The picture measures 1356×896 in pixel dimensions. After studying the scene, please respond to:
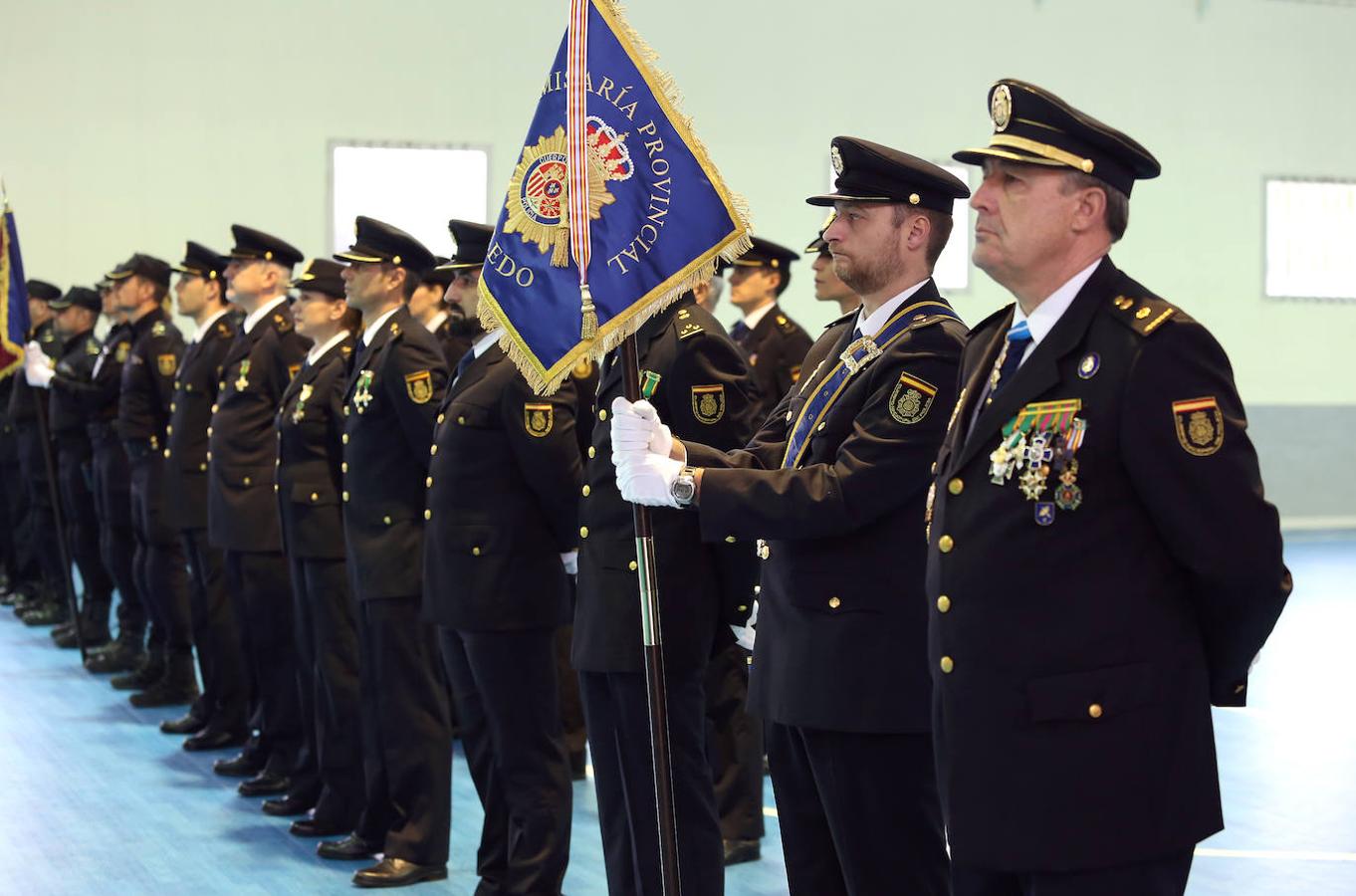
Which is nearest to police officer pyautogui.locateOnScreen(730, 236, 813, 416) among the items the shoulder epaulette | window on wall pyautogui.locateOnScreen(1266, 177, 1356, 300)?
the shoulder epaulette

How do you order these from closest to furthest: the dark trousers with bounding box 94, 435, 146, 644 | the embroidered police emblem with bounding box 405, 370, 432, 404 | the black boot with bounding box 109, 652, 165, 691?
the embroidered police emblem with bounding box 405, 370, 432, 404 → the black boot with bounding box 109, 652, 165, 691 → the dark trousers with bounding box 94, 435, 146, 644

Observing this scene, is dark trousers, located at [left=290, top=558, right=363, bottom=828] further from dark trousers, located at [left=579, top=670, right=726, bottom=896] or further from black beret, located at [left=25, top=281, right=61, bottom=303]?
black beret, located at [left=25, top=281, right=61, bottom=303]

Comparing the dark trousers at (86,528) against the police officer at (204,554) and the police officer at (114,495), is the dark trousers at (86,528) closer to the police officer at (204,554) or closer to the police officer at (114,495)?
the police officer at (114,495)

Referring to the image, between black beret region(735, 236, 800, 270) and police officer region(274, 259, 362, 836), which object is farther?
black beret region(735, 236, 800, 270)

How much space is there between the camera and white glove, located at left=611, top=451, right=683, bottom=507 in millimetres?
2539

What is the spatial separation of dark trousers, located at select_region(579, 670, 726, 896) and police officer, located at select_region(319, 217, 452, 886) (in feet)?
3.31

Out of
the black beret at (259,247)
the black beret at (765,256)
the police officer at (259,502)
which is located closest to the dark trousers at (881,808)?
the police officer at (259,502)

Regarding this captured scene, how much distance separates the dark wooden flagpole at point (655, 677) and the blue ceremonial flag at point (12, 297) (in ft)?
19.2

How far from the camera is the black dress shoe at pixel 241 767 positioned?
18.0ft

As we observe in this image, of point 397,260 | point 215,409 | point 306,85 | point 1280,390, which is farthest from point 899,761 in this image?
point 1280,390

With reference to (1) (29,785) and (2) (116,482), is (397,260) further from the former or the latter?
(2) (116,482)

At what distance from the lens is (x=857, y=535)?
2635 millimetres

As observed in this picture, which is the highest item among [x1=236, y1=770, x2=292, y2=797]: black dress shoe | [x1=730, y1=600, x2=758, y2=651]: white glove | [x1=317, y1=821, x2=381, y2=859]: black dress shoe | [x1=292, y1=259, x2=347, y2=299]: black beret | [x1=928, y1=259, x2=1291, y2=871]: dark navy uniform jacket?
[x1=292, y1=259, x2=347, y2=299]: black beret

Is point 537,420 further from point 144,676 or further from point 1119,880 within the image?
point 144,676
